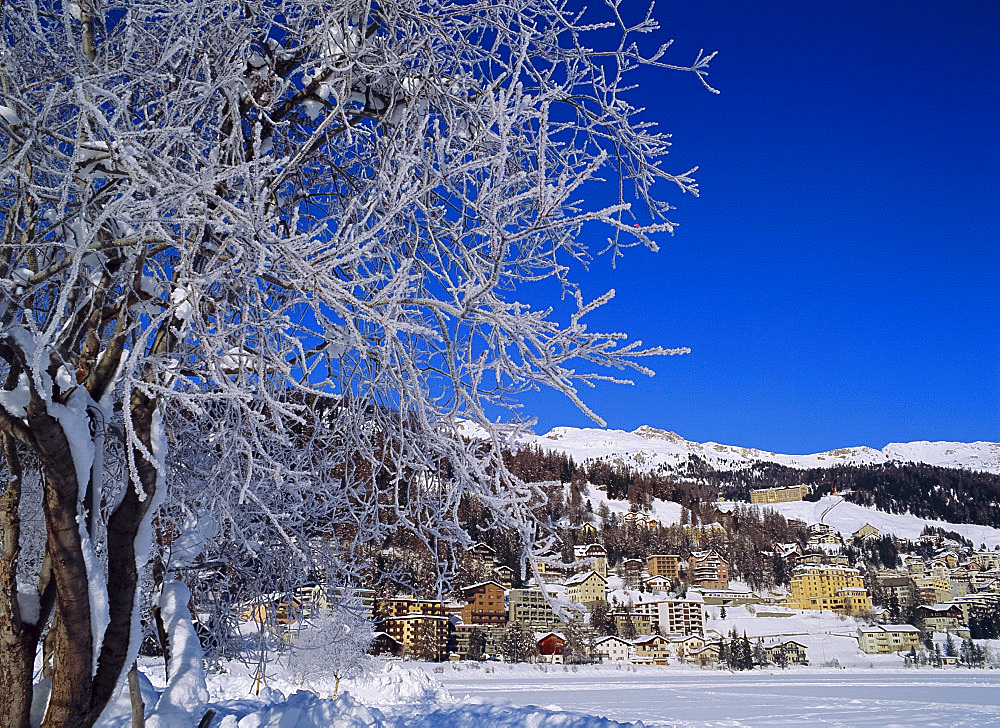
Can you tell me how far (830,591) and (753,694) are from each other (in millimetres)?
52653

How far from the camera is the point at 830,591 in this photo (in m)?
91.7

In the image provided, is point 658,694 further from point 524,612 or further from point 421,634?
point 524,612

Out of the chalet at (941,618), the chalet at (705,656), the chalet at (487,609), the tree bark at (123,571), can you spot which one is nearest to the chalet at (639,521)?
the chalet at (705,656)

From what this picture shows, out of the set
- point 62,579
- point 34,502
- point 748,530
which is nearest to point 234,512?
point 34,502

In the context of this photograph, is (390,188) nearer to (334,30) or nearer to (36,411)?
(334,30)

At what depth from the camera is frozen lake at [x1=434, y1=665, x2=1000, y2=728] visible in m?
34.5

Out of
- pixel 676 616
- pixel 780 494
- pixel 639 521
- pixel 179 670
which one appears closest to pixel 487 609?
pixel 676 616

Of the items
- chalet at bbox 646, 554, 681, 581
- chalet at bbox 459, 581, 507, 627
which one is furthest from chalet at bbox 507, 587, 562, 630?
chalet at bbox 646, 554, 681, 581

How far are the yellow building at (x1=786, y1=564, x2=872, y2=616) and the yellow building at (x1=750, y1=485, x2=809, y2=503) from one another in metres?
65.4

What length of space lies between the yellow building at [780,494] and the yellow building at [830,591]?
6543 centimetres

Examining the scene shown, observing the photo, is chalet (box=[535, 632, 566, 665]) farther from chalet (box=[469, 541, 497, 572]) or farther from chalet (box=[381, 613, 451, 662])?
chalet (box=[469, 541, 497, 572])

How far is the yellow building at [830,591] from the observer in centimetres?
9006

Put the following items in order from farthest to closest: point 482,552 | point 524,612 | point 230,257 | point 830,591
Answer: point 830,591 < point 524,612 < point 482,552 < point 230,257

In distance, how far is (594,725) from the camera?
9.90m
